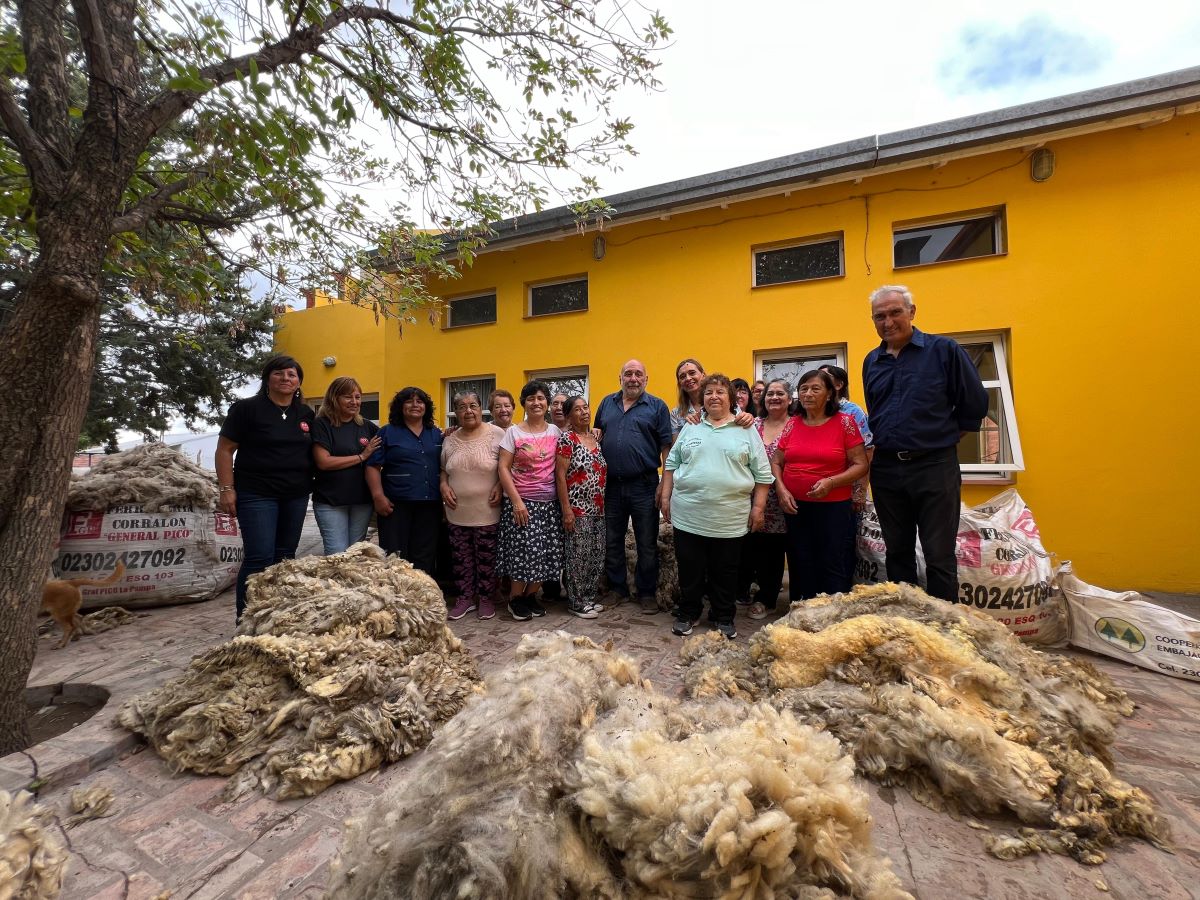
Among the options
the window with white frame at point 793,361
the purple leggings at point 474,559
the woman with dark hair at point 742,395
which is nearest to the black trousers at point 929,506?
the woman with dark hair at point 742,395

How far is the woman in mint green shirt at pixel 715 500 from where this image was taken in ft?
10.3

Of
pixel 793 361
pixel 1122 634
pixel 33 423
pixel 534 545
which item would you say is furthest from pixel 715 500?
pixel 793 361

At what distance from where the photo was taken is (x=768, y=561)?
3.82 meters

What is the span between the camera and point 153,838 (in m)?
1.54

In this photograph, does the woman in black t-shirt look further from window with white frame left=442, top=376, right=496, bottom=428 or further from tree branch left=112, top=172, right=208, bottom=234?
window with white frame left=442, top=376, right=496, bottom=428

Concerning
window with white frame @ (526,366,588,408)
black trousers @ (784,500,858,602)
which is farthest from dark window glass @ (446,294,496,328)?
black trousers @ (784,500,858,602)

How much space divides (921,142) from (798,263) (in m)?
1.58

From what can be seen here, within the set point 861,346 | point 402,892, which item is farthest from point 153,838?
point 861,346

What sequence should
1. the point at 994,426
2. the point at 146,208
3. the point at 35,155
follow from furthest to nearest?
the point at 994,426
the point at 146,208
the point at 35,155

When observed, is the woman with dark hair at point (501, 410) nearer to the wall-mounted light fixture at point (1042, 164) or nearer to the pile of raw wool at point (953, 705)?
the pile of raw wool at point (953, 705)

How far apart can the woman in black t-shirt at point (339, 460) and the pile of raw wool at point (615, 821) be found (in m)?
2.63

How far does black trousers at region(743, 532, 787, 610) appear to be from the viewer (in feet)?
12.4

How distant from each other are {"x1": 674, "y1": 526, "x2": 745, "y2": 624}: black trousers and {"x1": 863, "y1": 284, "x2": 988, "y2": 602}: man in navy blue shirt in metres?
1.02

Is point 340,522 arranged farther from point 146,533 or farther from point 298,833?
point 298,833
